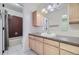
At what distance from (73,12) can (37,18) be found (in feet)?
1.83

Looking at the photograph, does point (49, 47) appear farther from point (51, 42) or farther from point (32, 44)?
point (32, 44)

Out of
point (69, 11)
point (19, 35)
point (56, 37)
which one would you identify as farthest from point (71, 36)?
point (19, 35)

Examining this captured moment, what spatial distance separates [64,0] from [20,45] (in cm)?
98

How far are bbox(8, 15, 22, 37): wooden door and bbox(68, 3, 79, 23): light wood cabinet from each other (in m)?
0.77

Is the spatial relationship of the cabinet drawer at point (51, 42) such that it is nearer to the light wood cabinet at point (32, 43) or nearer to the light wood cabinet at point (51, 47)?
the light wood cabinet at point (51, 47)

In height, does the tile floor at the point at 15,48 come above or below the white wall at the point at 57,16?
below

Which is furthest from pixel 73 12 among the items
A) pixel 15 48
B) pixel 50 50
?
pixel 15 48

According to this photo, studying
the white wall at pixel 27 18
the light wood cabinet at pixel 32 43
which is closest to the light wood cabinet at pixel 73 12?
the white wall at pixel 27 18

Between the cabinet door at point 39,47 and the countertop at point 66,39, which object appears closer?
the countertop at point 66,39

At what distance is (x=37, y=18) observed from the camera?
1.77 m

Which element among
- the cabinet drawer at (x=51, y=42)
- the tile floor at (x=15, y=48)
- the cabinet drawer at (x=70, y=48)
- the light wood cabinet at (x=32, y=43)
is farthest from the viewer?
the light wood cabinet at (x=32, y=43)

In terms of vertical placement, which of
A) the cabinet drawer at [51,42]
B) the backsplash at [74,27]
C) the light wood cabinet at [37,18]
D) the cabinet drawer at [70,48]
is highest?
the light wood cabinet at [37,18]

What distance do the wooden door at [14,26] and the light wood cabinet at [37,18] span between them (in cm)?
22

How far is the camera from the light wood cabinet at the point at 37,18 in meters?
1.74
